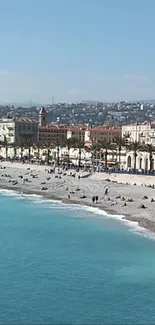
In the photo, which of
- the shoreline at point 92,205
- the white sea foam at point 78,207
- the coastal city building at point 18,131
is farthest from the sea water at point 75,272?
the coastal city building at point 18,131

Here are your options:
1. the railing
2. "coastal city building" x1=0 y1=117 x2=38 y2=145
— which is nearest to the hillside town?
"coastal city building" x1=0 y1=117 x2=38 y2=145

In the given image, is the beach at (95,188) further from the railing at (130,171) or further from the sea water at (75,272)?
the sea water at (75,272)

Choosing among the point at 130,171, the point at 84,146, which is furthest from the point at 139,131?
the point at 130,171

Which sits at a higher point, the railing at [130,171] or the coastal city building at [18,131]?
the coastal city building at [18,131]

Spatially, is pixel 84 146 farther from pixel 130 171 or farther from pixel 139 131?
pixel 130 171

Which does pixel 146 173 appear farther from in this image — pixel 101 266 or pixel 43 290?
pixel 43 290

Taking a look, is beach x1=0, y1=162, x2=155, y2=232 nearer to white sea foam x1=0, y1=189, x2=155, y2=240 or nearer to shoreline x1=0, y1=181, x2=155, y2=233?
shoreline x1=0, y1=181, x2=155, y2=233
